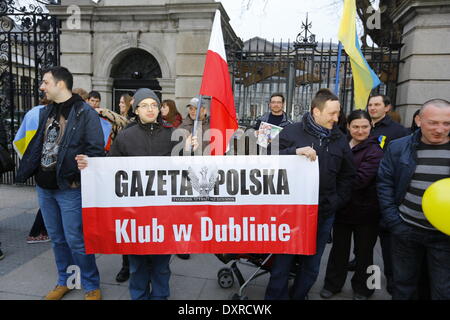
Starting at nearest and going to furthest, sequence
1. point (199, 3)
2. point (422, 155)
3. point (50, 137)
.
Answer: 1. point (422, 155)
2. point (50, 137)
3. point (199, 3)

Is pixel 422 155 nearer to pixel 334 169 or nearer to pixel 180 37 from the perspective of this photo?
pixel 334 169

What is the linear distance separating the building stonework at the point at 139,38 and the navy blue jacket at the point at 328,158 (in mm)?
4786

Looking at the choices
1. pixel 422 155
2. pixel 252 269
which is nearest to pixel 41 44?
pixel 252 269

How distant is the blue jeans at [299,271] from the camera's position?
3094mm

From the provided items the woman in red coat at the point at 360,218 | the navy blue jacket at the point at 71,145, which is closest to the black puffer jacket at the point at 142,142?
the navy blue jacket at the point at 71,145

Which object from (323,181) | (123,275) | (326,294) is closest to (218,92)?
(323,181)

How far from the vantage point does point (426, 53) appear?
265 inches

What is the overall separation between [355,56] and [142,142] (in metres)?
2.94

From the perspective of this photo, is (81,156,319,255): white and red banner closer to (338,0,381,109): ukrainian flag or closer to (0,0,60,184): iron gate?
(338,0,381,109): ukrainian flag

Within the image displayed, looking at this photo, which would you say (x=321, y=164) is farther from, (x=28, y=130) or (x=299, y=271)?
(x=28, y=130)

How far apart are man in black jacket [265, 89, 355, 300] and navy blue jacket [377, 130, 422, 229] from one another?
33 centimetres

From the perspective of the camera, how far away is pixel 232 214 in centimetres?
305
